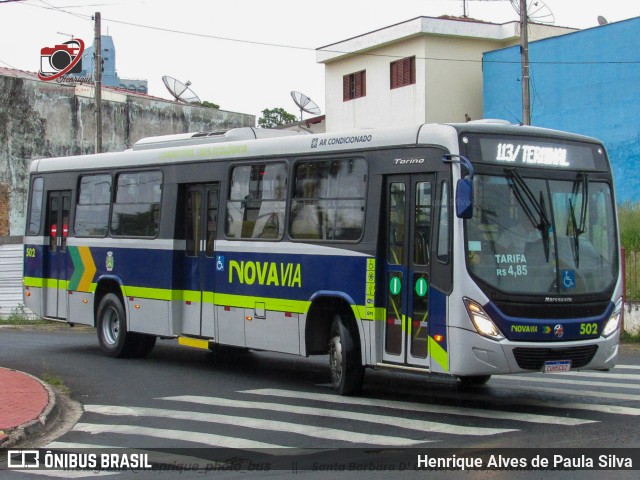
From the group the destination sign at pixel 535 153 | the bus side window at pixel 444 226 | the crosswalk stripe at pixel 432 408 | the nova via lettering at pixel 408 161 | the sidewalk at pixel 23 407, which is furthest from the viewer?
the nova via lettering at pixel 408 161

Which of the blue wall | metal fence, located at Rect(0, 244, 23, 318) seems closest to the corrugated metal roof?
metal fence, located at Rect(0, 244, 23, 318)

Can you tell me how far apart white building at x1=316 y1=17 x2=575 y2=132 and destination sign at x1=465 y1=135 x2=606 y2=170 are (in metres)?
25.0

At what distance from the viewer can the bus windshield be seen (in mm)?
10734

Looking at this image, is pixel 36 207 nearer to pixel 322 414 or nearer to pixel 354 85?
pixel 322 414

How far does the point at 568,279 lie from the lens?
35.9 feet

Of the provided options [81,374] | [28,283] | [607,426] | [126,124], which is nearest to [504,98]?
[126,124]

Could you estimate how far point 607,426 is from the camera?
32.5 ft

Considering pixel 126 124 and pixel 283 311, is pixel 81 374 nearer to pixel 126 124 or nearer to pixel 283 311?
pixel 283 311

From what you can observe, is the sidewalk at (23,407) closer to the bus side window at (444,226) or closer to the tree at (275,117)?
the bus side window at (444,226)

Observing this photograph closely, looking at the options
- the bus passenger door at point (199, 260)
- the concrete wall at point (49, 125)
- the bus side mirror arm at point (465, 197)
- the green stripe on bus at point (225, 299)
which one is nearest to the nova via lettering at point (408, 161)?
the bus side mirror arm at point (465, 197)

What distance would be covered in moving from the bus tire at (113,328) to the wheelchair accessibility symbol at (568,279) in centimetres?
810

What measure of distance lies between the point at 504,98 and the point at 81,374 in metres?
24.4

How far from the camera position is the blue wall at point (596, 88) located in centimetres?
3125

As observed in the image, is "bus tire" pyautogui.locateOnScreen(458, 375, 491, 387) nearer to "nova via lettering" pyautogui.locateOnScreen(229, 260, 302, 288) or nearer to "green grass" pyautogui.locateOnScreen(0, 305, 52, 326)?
"nova via lettering" pyautogui.locateOnScreen(229, 260, 302, 288)
